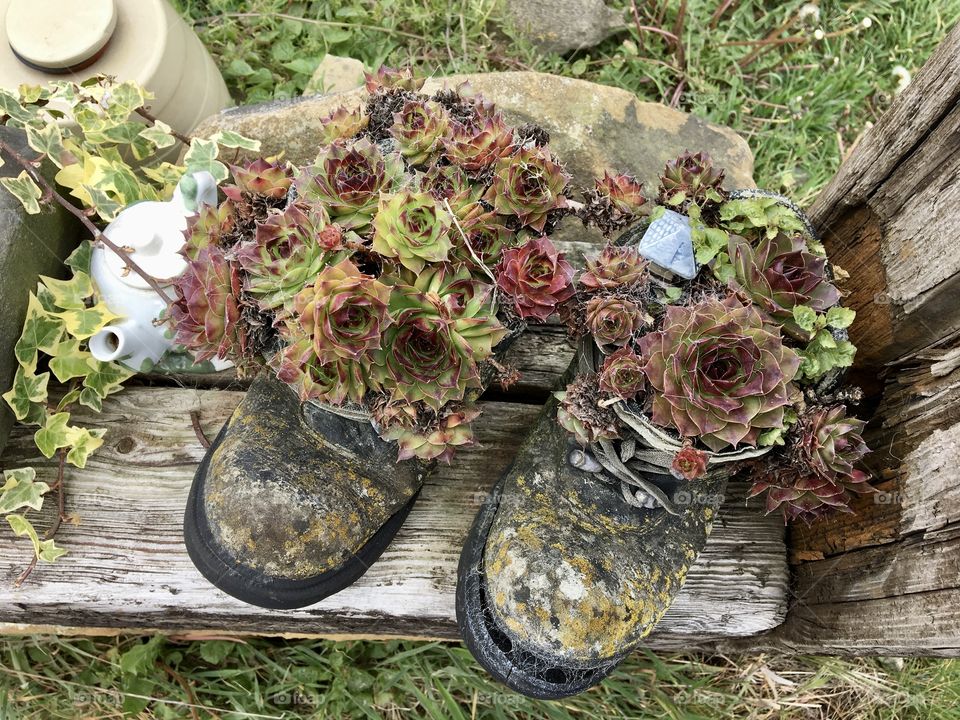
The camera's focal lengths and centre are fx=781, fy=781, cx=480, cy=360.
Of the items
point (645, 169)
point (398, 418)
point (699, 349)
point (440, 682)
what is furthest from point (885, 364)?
point (440, 682)

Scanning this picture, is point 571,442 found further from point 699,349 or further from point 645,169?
point 645,169

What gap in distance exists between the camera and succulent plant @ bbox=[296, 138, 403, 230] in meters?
1.28

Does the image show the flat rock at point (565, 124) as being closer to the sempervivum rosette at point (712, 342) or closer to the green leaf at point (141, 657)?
the sempervivum rosette at point (712, 342)

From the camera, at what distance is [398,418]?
132 cm

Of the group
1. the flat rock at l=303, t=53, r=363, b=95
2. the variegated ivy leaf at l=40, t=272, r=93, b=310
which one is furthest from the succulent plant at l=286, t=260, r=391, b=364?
the flat rock at l=303, t=53, r=363, b=95

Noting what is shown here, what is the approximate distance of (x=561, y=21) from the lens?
9.23 ft

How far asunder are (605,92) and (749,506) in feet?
4.16

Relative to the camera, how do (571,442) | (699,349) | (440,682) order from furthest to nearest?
(440,682), (571,442), (699,349)

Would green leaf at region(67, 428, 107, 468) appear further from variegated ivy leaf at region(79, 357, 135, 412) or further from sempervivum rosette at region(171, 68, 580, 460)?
sempervivum rosette at region(171, 68, 580, 460)

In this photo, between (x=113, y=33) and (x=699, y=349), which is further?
(x=113, y=33)

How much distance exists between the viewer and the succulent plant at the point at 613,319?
132 centimetres

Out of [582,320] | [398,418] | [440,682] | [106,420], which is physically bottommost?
[440,682]

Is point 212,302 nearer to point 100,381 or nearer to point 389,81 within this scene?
point 389,81

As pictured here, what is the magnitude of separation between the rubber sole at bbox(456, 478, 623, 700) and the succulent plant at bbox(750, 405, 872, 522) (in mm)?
455
